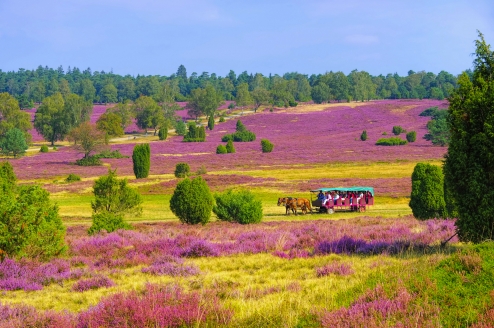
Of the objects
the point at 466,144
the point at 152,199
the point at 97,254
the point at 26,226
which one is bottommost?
the point at 152,199

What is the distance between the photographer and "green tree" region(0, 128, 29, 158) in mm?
92688

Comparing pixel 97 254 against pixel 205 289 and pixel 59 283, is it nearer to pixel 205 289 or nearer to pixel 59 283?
pixel 59 283

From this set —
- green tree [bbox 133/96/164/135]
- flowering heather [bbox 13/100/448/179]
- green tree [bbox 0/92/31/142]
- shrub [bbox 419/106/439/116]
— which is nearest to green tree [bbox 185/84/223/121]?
flowering heather [bbox 13/100/448/179]

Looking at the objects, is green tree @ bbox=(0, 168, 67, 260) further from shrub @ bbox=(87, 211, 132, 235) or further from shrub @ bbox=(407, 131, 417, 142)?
shrub @ bbox=(407, 131, 417, 142)

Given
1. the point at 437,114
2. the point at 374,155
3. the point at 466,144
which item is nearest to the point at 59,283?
the point at 466,144

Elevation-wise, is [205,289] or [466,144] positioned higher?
[466,144]

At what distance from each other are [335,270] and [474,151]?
3860mm

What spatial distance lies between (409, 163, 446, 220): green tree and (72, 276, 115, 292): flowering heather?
61.0ft

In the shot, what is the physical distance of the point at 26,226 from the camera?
1248 centimetres

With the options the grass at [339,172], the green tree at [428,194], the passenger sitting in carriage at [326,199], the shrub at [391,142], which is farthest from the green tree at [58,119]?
the green tree at [428,194]

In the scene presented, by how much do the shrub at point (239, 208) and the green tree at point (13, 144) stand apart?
246 feet

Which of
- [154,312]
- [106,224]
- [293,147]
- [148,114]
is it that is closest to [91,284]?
[154,312]

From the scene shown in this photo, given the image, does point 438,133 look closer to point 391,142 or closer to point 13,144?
point 391,142

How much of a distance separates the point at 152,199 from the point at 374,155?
142 ft
